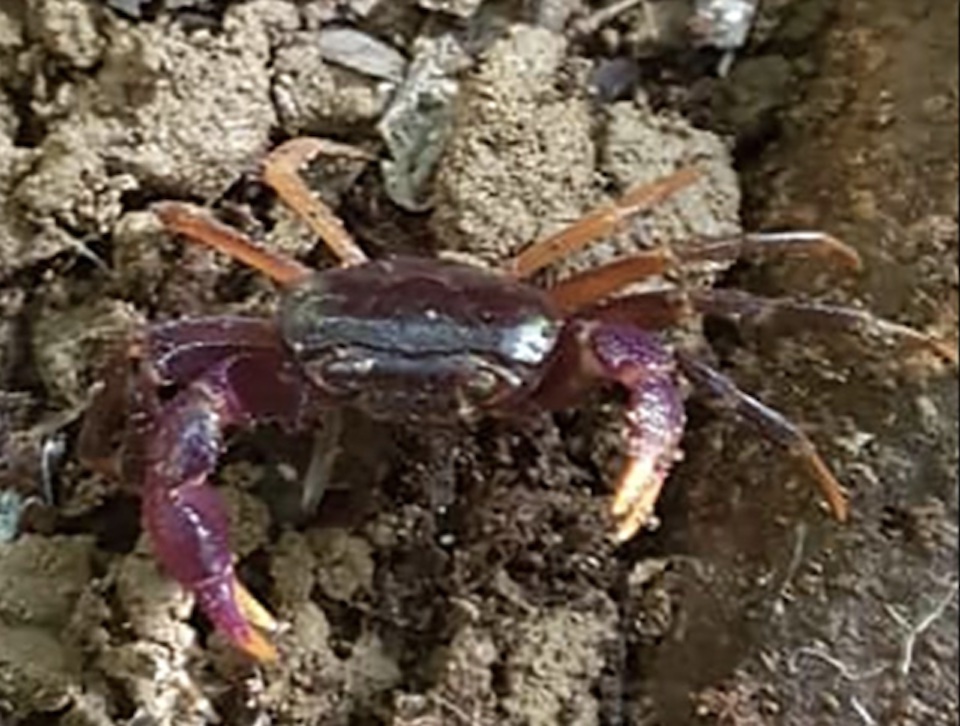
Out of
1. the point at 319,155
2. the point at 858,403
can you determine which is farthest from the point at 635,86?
the point at 858,403

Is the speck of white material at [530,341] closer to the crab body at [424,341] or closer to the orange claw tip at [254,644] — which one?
the crab body at [424,341]

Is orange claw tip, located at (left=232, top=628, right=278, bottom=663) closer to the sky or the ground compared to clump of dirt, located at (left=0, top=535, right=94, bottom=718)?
closer to the sky

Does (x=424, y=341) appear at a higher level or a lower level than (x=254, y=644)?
higher

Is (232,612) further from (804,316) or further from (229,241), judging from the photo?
(804,316)

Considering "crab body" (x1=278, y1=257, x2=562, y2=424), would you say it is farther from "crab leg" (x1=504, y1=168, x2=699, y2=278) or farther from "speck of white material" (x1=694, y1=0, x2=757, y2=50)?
"speck of white material" (x1=694, y1=0, x2=757, y2=50)

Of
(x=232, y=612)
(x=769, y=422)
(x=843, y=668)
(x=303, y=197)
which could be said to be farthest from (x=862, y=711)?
(x=303, y=197)

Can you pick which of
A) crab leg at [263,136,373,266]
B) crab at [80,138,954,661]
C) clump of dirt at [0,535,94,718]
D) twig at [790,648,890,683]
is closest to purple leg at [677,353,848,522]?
crab at [80,138,954,661]
